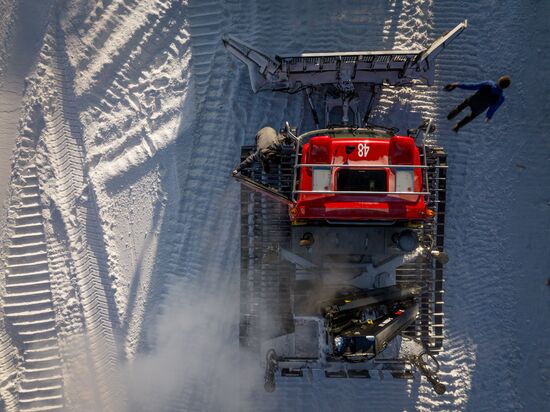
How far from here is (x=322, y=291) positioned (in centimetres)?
583

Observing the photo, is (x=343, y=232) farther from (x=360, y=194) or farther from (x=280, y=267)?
(x=280, y=267)

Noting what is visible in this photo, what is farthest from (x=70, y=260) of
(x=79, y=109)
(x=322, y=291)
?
(x=322, y=291)

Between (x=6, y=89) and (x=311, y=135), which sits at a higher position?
(x=6, y=89)

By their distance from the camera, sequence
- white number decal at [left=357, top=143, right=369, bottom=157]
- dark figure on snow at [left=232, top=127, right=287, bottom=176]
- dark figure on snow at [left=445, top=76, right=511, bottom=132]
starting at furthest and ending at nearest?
dark figure on snow at [left=232, top=127, right=287, bottom=176], dark figure on snow at [left=445, top=76, right=511, bottom=132], white number decal at [left=357, top=143, right=369, bottom=157]

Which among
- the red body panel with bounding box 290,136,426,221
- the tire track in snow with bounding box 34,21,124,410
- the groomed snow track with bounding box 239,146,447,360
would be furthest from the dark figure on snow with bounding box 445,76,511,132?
the tire track in snow with bounding box 34,21,124,410

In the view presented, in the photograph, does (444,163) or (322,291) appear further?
(444,163)

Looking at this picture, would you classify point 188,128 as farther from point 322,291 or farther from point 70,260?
point 322,291

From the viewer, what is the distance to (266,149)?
6160 millimetres

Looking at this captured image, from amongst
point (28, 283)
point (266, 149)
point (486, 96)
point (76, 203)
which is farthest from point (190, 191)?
point (486, 96)

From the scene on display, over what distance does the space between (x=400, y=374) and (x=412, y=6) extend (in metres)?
5.75

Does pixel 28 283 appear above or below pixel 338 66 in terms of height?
below

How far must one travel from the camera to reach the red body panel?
195 inches

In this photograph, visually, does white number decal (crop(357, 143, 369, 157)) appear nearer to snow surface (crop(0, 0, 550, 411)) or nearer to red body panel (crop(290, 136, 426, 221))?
red body panel (crop(290, 136, 426, 221))

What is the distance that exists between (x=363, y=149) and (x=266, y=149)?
1.52 m
